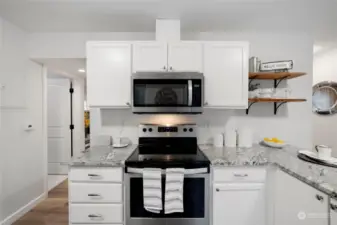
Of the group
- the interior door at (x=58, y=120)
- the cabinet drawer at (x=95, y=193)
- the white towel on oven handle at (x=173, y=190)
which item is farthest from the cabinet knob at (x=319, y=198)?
the interior door at (x=58, y=120)

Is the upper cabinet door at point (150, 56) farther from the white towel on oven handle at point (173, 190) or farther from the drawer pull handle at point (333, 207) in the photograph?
the drawer pull handle at point (333, 207)

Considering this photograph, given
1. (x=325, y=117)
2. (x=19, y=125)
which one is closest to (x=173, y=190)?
(x=19, y=125)

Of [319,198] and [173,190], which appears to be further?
[173,190]

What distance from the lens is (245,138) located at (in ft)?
8.03

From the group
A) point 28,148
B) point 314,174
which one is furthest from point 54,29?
point 314,174

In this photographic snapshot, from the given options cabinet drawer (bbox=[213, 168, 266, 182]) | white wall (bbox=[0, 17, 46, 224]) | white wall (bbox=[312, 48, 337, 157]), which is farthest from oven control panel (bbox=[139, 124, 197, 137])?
white wall (bbox=[312, 48, 337, 157])

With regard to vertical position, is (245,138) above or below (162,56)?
below

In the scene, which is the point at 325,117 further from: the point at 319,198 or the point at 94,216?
the point at 94,216

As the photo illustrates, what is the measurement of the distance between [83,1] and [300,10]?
208 cm

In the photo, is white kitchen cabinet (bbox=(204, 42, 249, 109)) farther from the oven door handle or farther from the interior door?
the interior door

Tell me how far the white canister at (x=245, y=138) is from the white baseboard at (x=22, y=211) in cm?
279

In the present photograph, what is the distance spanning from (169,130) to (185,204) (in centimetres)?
82

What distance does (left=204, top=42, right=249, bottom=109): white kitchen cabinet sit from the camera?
2.26 meters

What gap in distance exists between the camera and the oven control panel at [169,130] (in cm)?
237
